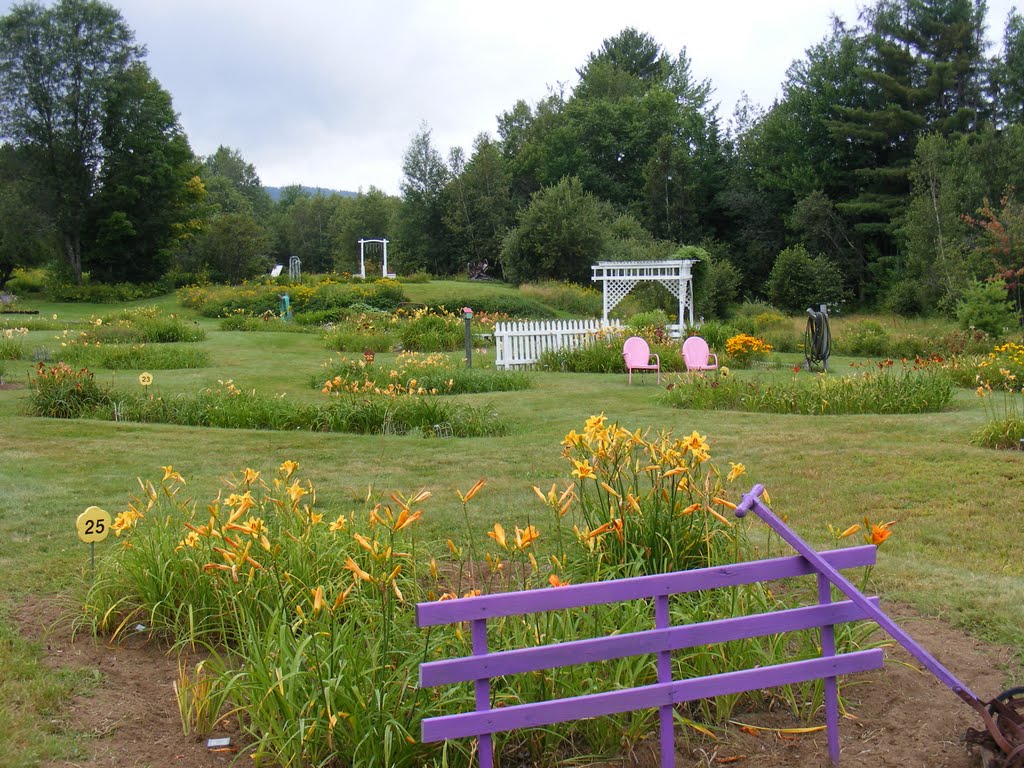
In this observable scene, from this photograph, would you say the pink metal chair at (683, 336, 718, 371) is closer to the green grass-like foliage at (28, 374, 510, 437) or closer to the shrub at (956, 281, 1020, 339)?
the green grass-like foliage at (28, 374, 510, 437)

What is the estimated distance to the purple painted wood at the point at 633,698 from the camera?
7.98ft

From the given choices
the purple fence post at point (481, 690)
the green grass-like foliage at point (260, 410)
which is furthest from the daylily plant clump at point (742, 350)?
the purple fence post at point (481, 690)

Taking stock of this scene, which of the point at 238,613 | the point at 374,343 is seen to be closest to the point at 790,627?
the point at 238,613

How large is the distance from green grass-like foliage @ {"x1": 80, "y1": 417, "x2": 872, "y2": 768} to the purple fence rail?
9.4 inches

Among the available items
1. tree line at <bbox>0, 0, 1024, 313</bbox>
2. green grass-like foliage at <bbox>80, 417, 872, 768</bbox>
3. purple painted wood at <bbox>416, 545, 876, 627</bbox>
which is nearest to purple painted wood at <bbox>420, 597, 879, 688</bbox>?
purple painted wood at <bbox>416, 545, 876, 627</bbox>

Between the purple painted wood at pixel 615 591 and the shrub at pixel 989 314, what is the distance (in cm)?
1787

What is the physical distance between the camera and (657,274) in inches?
906

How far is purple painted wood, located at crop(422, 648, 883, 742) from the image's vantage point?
2432 mm

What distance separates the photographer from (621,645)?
259 cm

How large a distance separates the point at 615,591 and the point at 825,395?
28.3 ft

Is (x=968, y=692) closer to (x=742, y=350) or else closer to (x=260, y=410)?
(x=260, y=410)

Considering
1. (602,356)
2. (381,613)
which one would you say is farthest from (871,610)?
(602,356)

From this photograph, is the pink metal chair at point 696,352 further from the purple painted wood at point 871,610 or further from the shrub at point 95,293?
the shrub at point 95,293

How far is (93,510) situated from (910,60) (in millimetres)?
43909
